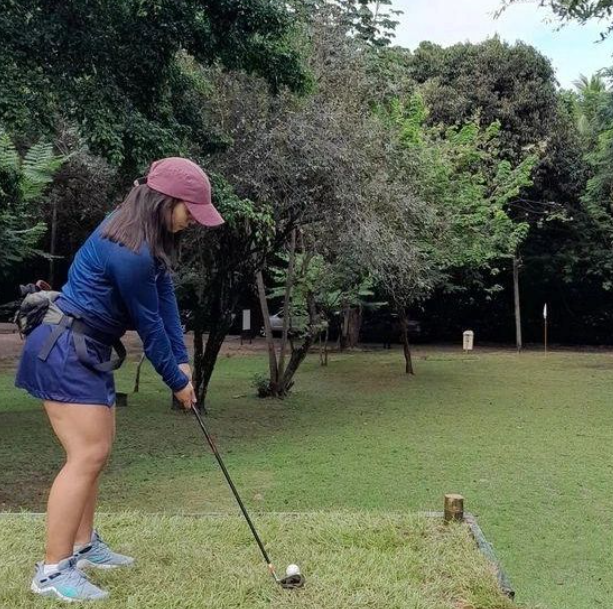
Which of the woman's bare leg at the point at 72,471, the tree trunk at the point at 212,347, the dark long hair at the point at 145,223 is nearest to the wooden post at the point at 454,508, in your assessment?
the woman's bare leg at the point at 72,471

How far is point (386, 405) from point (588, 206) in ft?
33.3

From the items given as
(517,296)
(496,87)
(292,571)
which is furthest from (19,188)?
(517,296)

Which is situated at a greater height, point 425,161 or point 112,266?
point 425,161

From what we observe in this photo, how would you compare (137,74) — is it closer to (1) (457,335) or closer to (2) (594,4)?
(2) (594,4)

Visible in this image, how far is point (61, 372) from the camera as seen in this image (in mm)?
2768

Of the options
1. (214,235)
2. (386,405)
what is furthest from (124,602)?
(386,405)

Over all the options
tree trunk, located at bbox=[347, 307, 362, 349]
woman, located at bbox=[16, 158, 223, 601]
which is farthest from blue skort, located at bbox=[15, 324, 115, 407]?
tree trunk, located at bbox=[347, 307, 362, 349]

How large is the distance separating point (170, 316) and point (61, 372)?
537 mm

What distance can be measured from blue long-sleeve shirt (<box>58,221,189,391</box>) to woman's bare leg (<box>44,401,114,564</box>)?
0.33m

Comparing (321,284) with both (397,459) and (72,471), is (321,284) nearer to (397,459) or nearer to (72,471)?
(397,459)

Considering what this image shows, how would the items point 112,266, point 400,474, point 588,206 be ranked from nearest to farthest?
point 112,266, point 400,474, point 588,206

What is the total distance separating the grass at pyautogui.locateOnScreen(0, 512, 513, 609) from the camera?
2865 millimetres

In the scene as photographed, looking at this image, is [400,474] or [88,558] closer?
[88,558]

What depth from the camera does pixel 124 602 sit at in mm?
2801
